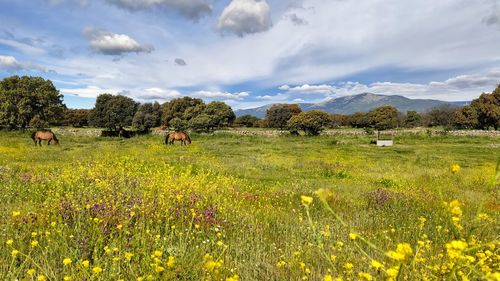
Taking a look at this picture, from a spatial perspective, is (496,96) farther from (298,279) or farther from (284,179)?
(298,279)

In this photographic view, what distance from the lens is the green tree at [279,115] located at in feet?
362

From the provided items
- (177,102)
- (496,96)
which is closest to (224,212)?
(496,96)

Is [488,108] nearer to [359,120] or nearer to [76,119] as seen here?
[359,120]

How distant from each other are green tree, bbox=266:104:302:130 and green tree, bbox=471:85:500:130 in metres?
51.5

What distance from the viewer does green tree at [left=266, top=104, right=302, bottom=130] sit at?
110375 mm

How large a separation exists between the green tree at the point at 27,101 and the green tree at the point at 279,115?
224 feet

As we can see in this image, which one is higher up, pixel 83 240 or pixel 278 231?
pixel 83 240

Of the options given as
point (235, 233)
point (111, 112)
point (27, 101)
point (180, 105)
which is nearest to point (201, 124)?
point (111, 112)

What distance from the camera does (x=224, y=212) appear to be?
7527 mm

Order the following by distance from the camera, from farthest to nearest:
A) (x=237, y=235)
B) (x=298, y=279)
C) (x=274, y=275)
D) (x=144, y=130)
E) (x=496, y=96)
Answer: (x=496, y=96) → (x=144, y=130) → (x=237, y=235) → (x=274, y=275) → (x=298, y=279)

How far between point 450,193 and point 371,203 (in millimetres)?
4976

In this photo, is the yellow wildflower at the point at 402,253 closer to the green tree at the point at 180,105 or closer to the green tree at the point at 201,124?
the green tree at the point at 201,124

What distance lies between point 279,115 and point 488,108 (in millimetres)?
58477

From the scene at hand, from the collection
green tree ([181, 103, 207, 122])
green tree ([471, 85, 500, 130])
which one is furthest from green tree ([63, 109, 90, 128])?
green tree ([471, 85, 500, 130])
